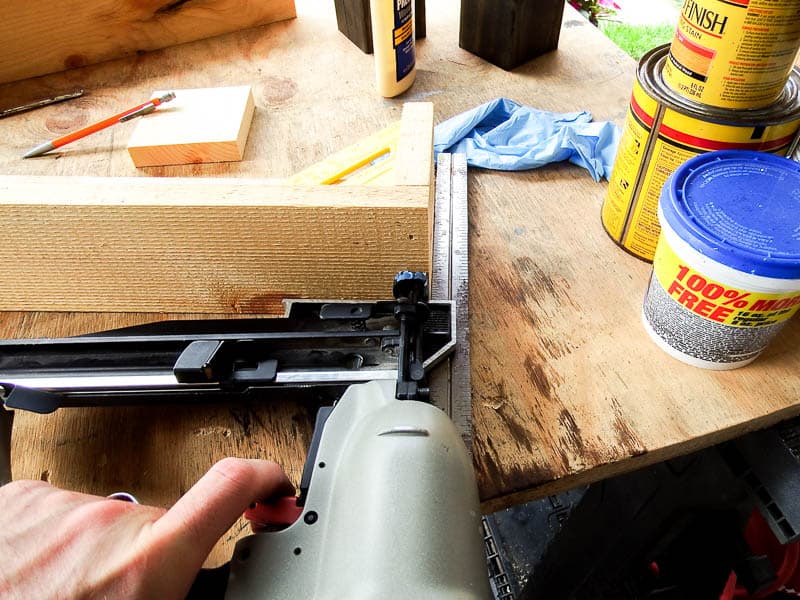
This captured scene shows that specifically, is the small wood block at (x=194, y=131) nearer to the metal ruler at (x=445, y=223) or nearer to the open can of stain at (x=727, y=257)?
the metal ruler at (x=445, y=223)

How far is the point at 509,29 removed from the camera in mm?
1097

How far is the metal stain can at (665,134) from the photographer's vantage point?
0.62 m

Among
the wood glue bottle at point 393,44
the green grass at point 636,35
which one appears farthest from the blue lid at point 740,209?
the green grass at point 636,35

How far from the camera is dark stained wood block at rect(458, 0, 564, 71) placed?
1.07 m

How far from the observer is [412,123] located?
0.72m

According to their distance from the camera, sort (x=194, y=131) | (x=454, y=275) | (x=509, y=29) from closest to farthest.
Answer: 1. (x=454, y=275)
2. (x=194, y=131)
3. (x=509, y=29)

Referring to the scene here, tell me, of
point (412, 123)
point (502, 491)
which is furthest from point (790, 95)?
point (502, 491)

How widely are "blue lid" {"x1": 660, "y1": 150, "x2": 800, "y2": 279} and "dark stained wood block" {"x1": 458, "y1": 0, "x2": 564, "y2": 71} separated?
1.95 ft

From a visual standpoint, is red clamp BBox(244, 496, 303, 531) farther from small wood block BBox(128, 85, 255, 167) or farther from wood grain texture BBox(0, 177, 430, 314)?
small wood block BBox(128, 85, 255, 167)

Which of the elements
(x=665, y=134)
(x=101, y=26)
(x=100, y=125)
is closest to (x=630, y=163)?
(x=665, y=134)

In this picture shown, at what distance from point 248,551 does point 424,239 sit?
36 centimetres

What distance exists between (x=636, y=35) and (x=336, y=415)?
7.36 ft

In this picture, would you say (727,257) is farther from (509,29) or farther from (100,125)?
(100,125)

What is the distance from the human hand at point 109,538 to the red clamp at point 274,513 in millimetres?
41
